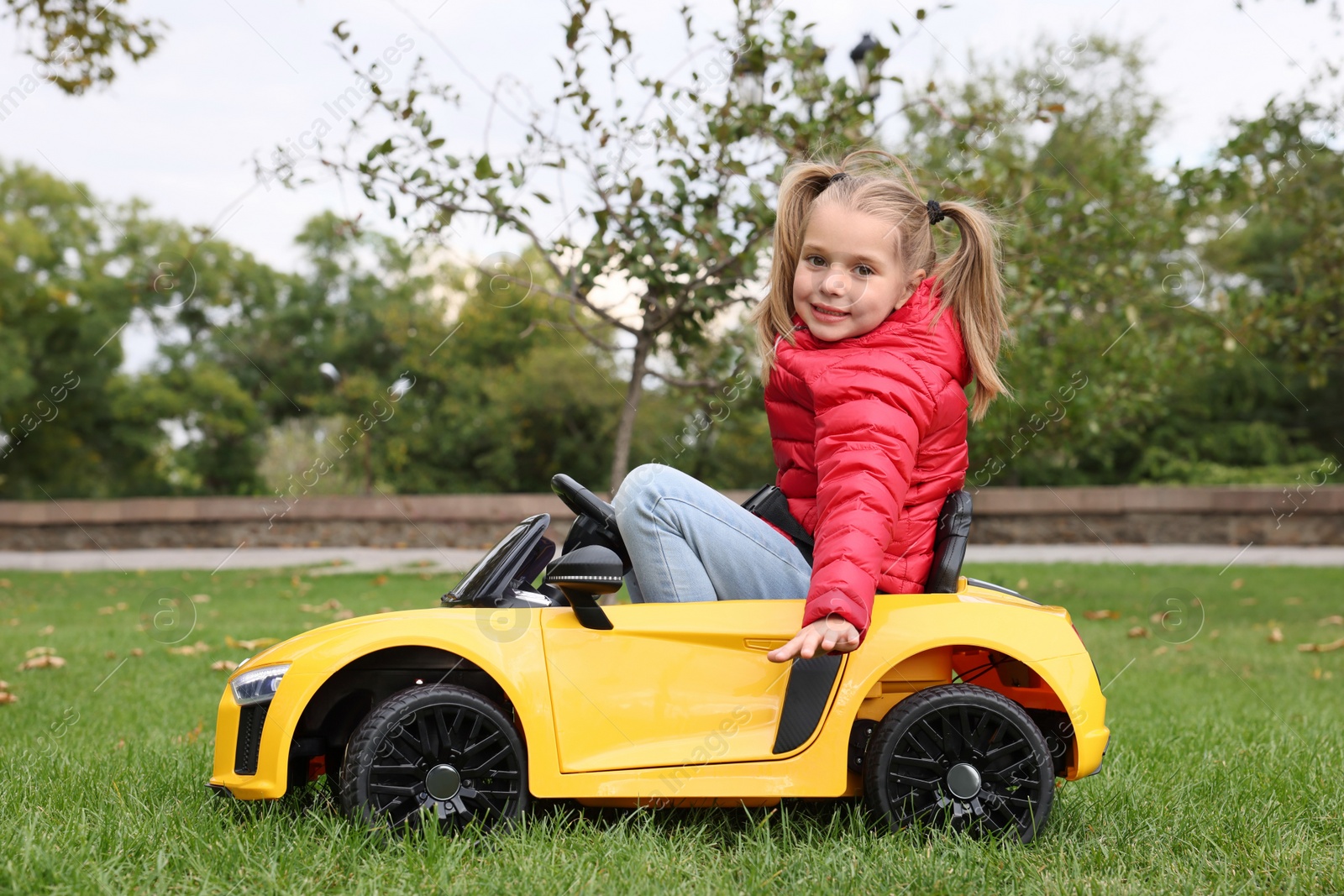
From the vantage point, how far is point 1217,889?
2074mm

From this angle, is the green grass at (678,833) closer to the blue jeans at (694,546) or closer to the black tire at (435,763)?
the black tire at (435,763)

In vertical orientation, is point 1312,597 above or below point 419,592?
above

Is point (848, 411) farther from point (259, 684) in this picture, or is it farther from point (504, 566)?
point (259, 684)

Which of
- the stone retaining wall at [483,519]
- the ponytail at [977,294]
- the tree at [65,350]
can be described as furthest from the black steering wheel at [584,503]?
the tree at [65,350]

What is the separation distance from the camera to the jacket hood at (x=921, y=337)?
2406 millimetres

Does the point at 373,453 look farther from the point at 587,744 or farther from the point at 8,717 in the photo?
the point at 587,744

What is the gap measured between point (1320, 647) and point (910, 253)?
5.05 meters

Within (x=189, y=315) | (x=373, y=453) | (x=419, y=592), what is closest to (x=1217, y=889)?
(x=419, y=592)

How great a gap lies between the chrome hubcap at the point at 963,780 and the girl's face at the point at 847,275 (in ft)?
3.22

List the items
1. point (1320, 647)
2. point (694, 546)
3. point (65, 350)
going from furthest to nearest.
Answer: point (65, 350) < point (1320, 647) < point (694, 546)

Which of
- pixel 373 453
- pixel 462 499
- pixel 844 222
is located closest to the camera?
pixel 844 222

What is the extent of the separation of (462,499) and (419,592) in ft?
13.0

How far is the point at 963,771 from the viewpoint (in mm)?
2293

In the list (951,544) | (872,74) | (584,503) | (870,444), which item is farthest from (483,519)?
(870,444)
